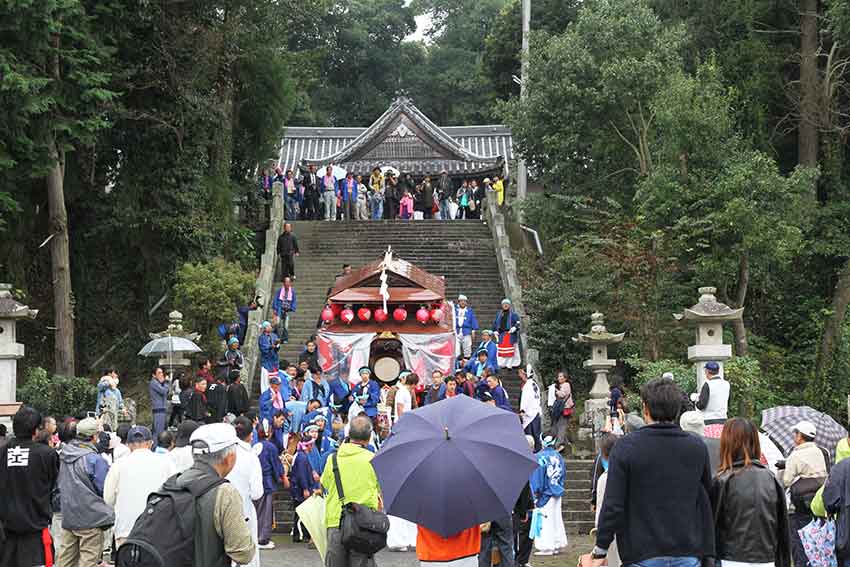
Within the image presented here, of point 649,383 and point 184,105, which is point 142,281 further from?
point 649,383

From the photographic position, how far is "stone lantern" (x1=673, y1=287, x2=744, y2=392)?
16812 mm

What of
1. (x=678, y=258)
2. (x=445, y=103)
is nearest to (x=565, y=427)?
(x=678, y=258)

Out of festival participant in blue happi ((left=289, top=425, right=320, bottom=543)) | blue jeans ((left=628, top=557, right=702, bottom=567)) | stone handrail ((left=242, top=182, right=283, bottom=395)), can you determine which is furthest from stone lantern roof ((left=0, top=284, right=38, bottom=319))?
blue jeans ((left=628, top=557, right=702, bottom=567))

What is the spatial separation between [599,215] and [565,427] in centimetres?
999

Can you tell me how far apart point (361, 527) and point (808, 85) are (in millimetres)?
22117

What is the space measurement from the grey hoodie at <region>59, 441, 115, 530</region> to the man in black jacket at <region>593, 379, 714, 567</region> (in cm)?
466

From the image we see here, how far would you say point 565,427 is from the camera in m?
18.1

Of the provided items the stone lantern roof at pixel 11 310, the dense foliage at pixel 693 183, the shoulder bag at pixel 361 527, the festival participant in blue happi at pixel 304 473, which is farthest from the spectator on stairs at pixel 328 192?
the shoulder bag at pixel 361 527

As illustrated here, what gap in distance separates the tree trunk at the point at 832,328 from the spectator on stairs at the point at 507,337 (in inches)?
247

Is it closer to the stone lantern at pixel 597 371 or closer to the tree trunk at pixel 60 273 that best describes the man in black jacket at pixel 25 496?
the stone lantern at pixel 597 371

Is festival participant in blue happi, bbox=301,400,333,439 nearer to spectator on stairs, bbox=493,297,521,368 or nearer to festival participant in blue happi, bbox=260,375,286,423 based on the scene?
festival participant in blue happi, bbox=260,375,286,423

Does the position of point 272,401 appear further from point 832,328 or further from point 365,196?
point 365,196

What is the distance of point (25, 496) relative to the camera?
8172 mm

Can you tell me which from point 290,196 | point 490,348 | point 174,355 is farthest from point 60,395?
point 290,196
